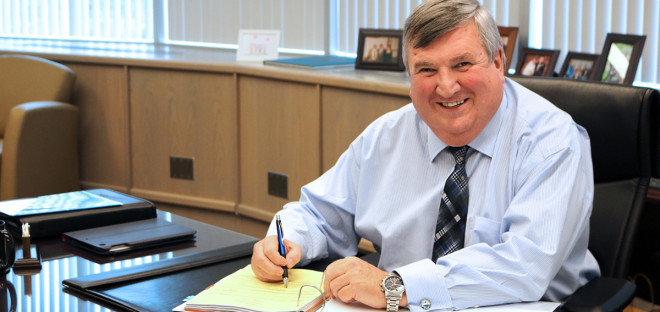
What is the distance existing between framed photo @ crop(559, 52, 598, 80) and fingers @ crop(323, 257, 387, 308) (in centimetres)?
193

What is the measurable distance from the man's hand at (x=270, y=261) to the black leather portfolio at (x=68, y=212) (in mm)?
499

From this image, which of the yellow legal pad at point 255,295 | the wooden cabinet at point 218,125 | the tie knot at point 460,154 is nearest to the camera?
the yellow legal pad at point 255,295

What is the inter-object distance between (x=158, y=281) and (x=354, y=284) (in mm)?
396

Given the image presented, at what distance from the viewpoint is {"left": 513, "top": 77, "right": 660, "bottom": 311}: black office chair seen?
183 centimetres

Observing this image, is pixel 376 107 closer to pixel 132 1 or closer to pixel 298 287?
pixel 298 287

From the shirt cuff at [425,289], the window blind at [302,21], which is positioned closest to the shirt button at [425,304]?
the shirt cuff at [425,289]

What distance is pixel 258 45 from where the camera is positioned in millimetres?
4359

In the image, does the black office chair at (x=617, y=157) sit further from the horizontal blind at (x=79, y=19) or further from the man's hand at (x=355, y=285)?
the horizontal blind at (x=79, y=19)

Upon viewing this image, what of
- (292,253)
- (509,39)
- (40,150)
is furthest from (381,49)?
(292,253)

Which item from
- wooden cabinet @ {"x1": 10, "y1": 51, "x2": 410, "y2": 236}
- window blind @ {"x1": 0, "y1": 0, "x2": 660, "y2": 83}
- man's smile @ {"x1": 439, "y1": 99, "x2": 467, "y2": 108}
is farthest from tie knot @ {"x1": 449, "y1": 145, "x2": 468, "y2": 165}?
window blind @ {"x1": 0, "y1": 0, "x2": 660, "y2": 83}

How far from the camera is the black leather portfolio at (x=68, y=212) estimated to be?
192cm

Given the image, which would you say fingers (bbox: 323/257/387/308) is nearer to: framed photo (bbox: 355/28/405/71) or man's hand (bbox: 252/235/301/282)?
man's hand (bbox: 252/235/301/282)

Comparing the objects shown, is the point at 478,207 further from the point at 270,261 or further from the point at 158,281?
the point at 158,281

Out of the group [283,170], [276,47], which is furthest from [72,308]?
[276,47]
